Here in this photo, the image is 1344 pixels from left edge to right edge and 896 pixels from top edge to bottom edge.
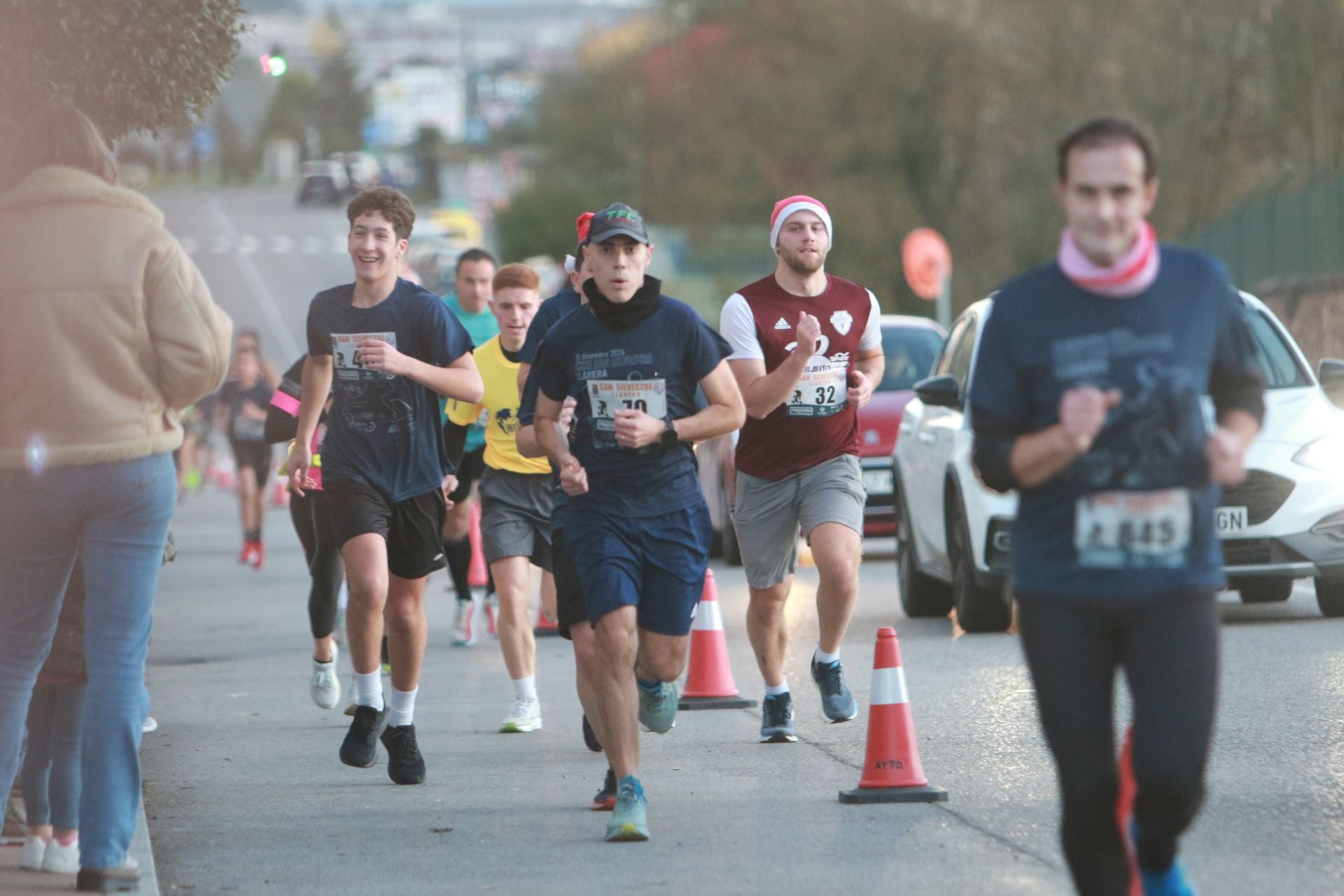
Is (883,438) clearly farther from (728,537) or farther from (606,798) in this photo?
(606,798)

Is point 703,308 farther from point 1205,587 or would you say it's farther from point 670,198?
point 1205,587

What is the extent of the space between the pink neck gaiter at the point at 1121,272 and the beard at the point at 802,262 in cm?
420

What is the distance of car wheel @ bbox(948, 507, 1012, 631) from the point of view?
13.2m

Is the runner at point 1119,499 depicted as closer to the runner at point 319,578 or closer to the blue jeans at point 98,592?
the blue jeans at point 98,592

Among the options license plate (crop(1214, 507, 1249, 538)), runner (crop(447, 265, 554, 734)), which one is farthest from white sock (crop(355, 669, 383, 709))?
license plate (crop(1214, 507, 1249, 538))

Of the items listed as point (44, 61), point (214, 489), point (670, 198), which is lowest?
point (214, 489)

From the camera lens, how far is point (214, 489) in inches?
1854

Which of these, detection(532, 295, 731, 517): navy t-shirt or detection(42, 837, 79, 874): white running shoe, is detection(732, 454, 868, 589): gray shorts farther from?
detection(42, 837, 79, 874): white running shoe

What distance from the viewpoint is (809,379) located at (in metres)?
9.20

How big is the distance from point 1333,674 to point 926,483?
3.93 metres

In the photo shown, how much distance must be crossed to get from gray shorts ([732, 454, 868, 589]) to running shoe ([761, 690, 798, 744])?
0.45m

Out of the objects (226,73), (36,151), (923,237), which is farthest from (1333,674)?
(923,237)

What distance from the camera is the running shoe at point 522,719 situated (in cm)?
1002

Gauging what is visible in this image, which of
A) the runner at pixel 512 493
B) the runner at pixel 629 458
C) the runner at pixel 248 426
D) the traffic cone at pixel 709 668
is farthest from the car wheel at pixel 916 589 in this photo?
the runner at pixel 248 426
